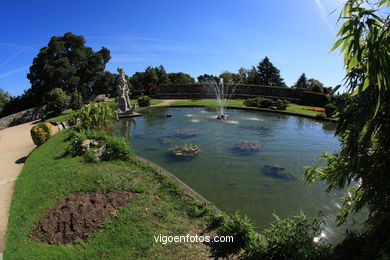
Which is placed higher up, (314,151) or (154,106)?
(154,106)

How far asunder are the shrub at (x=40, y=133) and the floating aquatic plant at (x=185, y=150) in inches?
268

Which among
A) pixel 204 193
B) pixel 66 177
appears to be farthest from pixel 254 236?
pixel 66 177

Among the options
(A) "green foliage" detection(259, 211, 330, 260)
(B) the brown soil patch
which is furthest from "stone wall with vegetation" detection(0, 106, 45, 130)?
(A) "green foliage" detection(259, 211, 330, 260)

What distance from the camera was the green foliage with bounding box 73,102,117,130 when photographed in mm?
12109

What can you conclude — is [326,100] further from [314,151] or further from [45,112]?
[45,112]

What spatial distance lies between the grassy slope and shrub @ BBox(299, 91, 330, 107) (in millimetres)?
26166

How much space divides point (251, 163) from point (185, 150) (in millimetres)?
2986

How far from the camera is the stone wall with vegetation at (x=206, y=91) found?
30.9 metres

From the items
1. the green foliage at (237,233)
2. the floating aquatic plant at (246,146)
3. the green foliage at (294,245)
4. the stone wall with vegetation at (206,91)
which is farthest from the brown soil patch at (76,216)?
the stone wall with vegetation at (206,91)

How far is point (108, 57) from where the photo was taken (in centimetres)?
3319

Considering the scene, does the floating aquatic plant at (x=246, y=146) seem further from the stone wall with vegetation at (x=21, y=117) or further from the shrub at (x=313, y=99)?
the stone wall with vegetation at (x=21, y=117)

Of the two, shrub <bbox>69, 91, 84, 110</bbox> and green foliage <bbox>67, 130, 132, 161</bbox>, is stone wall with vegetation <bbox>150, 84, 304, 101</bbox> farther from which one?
green foliage <bbox>67, 130, 132, 161</bbox>

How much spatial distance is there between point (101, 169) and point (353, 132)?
6.75 m

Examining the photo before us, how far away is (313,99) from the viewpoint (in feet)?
88.1
